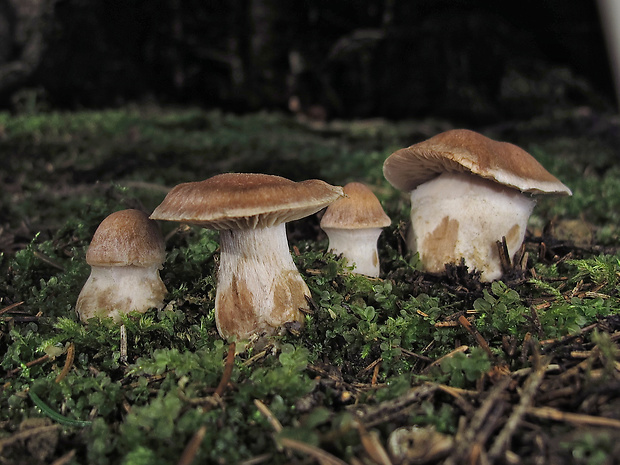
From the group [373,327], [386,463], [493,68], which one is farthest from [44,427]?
[493,68]

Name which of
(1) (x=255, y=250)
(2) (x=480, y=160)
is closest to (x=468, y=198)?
(2) (x=480, y=160)

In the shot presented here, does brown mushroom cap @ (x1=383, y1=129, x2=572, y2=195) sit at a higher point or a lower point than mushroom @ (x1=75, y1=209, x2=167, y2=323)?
higher

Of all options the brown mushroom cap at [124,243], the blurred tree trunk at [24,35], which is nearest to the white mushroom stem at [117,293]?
the brown mushroom cap at [124,243]

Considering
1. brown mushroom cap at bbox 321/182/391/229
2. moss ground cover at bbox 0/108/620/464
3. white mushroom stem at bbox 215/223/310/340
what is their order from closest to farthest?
1. moss ground cover at bbox 0/108/620/464
2. white mushroom stem at bbox 215/223/310/340
3. brown mushroom cap at bbox 321/182/391/229

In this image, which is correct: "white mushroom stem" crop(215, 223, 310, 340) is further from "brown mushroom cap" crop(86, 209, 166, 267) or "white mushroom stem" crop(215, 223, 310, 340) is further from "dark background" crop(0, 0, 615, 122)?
"dark background" crop(0, 0, 615, 122)

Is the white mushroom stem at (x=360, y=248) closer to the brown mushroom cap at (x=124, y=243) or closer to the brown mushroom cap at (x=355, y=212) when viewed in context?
the brown mushroom cap at (x=355, y=212)

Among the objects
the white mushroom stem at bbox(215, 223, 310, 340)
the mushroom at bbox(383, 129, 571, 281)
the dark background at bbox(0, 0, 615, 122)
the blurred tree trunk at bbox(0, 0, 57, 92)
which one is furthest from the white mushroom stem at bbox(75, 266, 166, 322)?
the dark background at bbox(0, 0, 615, 122)

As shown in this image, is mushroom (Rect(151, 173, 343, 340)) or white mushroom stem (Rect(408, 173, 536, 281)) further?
white mushroom stem (Rect(408, 173, 536, 281))
